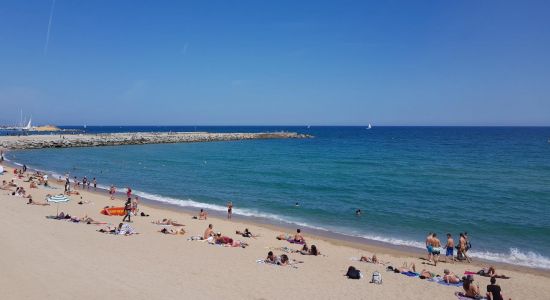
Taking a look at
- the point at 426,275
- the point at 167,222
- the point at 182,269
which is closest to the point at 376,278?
the point at 426,275

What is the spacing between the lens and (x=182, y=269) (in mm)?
12898

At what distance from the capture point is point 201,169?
4425cm

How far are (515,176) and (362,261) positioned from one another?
2885cm

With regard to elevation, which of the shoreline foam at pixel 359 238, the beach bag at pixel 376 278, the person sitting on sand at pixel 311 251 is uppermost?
the beach bag at pixel 376 278

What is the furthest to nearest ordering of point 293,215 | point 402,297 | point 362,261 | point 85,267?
point 293,215
point 362,261
point 85,267
point 402,297

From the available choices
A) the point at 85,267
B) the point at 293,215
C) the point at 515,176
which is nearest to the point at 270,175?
the point at 293,215

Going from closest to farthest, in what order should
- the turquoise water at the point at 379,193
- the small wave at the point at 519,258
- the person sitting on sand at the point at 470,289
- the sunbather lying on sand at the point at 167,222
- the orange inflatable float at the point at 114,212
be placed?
1. the person sitting on sand at the point at 470,289
2. the small wave at the point at 519,258
3. the sunbather lying on sand at the point at 167,222
4. the turquoise water at the point at 379,193
5. the orange inflatable float at the point at 114,212

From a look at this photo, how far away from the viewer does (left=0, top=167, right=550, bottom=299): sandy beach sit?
10.9 metres

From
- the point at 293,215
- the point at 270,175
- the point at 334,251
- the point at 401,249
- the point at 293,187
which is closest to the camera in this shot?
the point at 334,251

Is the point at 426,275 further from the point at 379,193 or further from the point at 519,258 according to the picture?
the point at 379,193

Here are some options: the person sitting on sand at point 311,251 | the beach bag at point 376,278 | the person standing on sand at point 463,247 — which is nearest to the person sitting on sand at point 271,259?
the person sitting on sand at point 311,251

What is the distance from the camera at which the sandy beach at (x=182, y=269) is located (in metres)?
10.9

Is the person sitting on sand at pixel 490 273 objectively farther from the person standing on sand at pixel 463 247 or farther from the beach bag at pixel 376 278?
the beach bag at pixel 376 278

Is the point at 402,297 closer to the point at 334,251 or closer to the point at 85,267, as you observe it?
the point at 334,251
